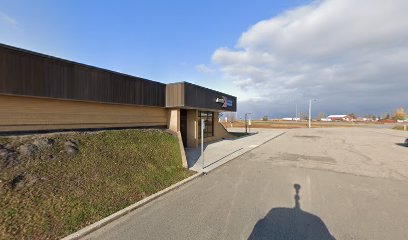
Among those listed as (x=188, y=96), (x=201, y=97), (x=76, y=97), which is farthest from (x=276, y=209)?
(x=201, y=97)

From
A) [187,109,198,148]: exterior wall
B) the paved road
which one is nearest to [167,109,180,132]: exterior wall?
[187,109,198,148]: exterior wall

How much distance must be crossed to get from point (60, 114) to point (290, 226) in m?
8.69

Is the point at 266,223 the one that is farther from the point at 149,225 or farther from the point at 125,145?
the point at 125,145

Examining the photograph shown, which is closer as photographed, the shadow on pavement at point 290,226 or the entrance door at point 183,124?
the shadow on pavement at point 290,226

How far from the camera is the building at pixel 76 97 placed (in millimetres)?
6742

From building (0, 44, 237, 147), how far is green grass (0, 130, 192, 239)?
115 centimetres

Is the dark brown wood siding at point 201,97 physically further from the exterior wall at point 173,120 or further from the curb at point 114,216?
the curb at point 114,216

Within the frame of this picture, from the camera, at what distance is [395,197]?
6273mm

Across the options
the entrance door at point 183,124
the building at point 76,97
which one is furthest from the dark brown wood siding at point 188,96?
the entrance door at point 183,124

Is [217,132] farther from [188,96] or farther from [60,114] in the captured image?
[60,114]

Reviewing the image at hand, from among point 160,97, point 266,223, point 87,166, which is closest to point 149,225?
point 266,223

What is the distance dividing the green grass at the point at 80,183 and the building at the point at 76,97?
115 centimetres

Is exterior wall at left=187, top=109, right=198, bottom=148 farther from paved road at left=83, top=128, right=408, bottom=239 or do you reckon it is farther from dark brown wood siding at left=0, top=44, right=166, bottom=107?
paved road at left=83, top=128, right=408, bottom=239

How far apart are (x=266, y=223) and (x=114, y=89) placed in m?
8.54
